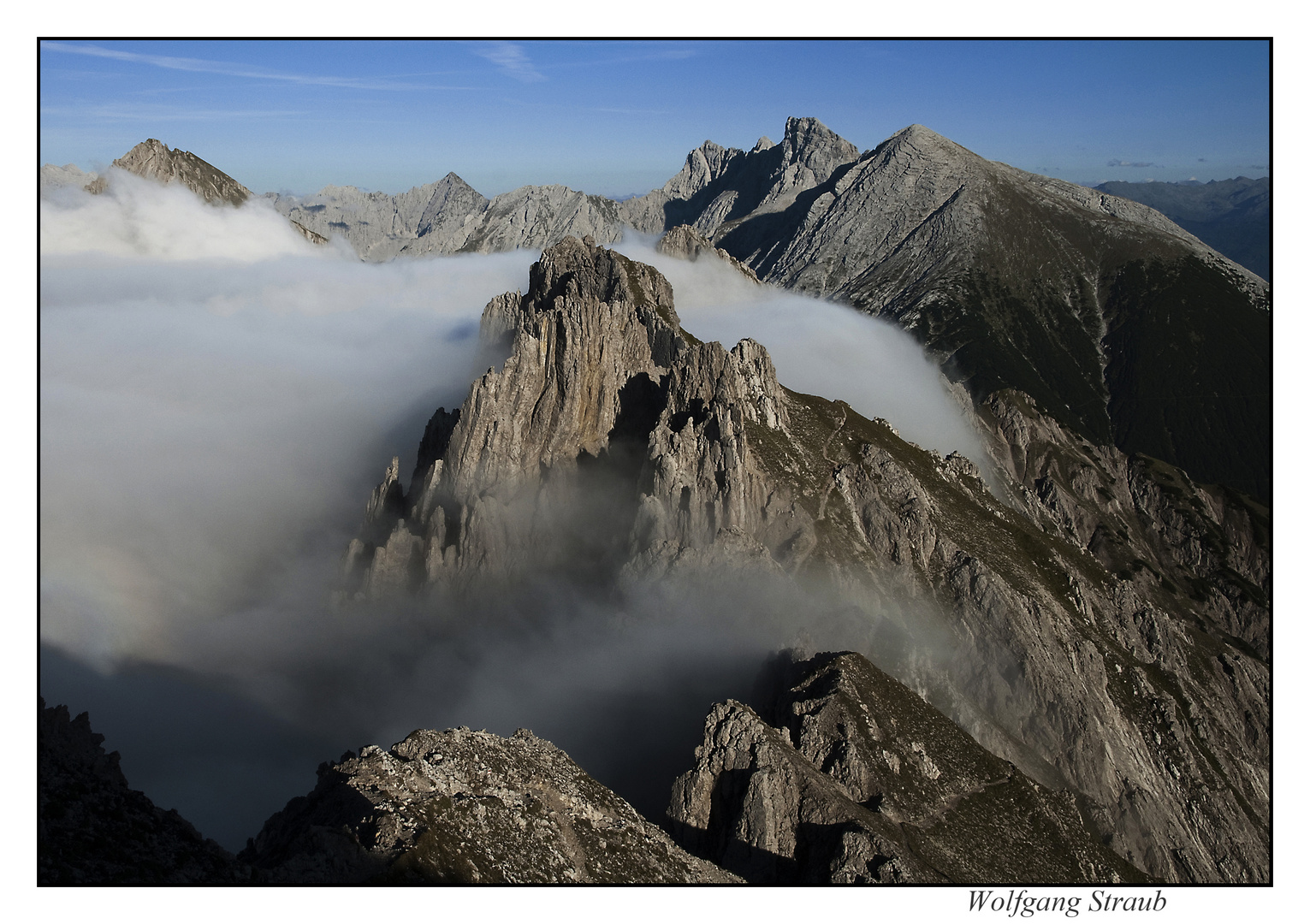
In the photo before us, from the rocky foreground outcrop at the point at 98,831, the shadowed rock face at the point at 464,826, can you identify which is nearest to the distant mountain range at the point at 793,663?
the shadowed rock face at the point at 464,826

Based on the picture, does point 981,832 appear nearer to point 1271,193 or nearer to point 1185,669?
point 1271,193

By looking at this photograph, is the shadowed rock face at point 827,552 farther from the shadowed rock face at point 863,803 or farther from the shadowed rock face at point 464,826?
the shadowed rock face at point 464,826

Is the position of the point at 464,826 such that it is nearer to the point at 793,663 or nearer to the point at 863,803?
the point at 863,803

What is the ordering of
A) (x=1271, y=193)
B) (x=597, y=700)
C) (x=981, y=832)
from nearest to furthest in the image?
(x=1271, y=193) < (x=981, y=832) < (x=597, y=700)

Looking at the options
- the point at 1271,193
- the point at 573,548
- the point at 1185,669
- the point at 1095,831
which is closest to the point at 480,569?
the point at 573,548

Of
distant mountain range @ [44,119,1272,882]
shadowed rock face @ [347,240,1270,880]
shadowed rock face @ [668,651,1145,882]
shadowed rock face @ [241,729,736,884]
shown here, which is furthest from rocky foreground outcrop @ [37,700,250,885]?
shadowed rock face @ [347,240,1270,880]
